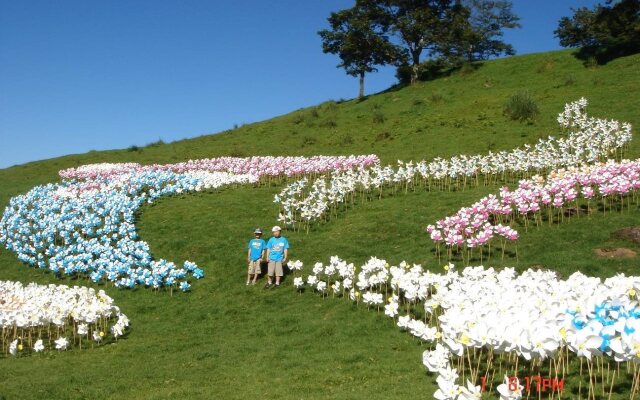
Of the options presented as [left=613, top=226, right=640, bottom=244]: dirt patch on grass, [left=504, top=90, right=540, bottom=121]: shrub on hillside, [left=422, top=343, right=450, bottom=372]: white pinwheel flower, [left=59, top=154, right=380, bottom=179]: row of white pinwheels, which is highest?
[left=504, top=90, right=540, bottom=121]: shrub on hillside

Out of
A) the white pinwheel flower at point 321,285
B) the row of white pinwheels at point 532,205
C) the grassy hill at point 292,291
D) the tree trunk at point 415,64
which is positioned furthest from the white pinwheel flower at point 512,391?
the tree trunk at point 415,64

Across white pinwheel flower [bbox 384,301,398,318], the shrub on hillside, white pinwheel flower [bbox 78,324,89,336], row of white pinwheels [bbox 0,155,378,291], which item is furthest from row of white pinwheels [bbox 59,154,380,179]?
white pinwheel flower [bbox 78,324,89,336]

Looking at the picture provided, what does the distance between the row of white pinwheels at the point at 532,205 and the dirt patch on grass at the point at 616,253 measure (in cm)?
257

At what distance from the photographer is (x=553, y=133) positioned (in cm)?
3372

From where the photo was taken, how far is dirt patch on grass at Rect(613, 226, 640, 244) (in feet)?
54.0

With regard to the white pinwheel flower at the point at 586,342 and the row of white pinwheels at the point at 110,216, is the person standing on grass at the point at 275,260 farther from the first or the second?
the white pinwheel flower at the point at 586,342

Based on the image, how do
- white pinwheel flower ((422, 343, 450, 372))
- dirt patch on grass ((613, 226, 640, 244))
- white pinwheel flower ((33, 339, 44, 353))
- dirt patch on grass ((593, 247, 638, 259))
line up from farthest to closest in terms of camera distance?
dirt patch on grass ((613, 226, 640, 244)) < dirt patch on grass ((593, 247, 638, 259)) < white pinwheel flower ((33, 339, 44, 353)) < white pinwheel flower ((422, 343, 450, 372))

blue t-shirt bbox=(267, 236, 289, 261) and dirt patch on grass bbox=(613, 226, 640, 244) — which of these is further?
blue t-shirt bbox=(267, 236, 289, 261)

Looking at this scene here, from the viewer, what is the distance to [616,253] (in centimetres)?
1596

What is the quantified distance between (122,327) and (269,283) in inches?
191

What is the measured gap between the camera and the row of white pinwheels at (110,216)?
65.4ft

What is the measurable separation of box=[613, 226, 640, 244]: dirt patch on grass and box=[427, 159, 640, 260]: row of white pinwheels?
84.8 inches

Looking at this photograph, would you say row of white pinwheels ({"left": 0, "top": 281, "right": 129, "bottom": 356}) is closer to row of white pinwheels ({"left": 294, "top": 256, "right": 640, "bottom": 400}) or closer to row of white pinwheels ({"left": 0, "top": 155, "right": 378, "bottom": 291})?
row of white pinwheels ({"left": 0, "top": 155, "right": 378, "bottom": 291})
